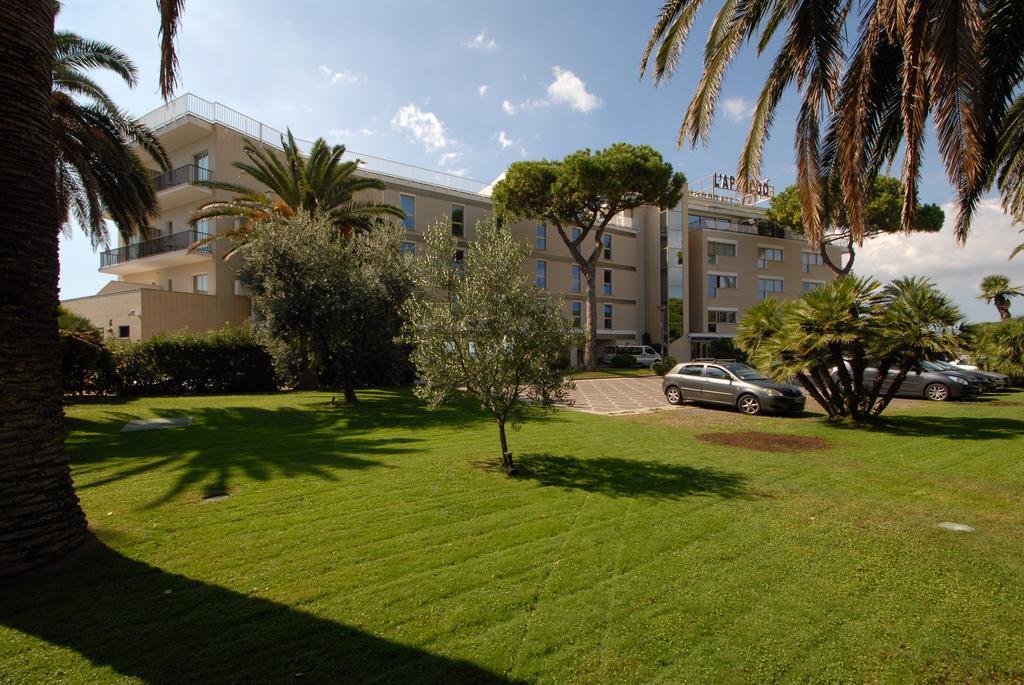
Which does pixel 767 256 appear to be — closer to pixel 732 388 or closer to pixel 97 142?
pixel 732 388

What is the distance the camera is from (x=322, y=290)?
13.1m

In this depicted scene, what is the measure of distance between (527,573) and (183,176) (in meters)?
28.0

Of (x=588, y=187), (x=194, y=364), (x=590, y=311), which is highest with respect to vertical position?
(x=588, y=187)

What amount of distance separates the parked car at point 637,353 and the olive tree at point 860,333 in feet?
82.4

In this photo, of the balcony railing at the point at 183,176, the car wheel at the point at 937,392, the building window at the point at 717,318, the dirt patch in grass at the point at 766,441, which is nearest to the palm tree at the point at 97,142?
the balcony railing at the point at 183,176

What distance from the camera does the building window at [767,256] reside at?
150 ft

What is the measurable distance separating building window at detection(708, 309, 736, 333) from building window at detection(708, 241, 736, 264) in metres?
4.26

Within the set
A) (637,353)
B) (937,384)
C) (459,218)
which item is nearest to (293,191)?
(459,218)

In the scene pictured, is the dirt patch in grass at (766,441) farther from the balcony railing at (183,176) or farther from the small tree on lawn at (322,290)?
the balcony railing at (183,176)

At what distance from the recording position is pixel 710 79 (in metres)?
7.05

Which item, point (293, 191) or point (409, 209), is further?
point (409, 209)

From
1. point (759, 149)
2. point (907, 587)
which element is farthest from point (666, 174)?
point (907, 587)

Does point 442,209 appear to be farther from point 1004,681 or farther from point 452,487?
point 1004,681

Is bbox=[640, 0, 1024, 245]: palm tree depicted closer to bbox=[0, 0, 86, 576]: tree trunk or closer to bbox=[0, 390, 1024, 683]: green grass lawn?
bbox=[0, 390, 1024, 683]: green grass lawn
